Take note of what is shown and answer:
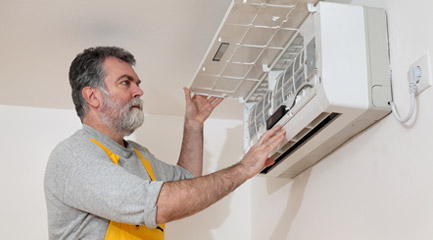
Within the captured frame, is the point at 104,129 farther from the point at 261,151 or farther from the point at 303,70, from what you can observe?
the point at 303,70

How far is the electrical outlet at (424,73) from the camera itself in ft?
4.73

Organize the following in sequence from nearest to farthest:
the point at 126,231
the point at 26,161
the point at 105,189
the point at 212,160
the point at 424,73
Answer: the point at 424,73 → the point at 105,189 → the point at 126,231 → the point at 26,161 → the point at 212,160

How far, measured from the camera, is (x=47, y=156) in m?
2.91

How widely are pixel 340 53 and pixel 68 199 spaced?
0.90 m

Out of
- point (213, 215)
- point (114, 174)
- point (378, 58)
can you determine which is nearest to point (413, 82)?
point (378, 58)

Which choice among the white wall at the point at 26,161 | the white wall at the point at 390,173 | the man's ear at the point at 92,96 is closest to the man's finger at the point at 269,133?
the white wall at the point at 390,173

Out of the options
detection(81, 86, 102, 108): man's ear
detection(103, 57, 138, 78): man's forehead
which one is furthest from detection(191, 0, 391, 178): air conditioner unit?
detection(81, 86, 102, 108): man's ear

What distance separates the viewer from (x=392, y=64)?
163 centimetres

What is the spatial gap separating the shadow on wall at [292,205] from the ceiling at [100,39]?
659 mm

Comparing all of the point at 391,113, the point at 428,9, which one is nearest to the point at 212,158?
the point at 391,113

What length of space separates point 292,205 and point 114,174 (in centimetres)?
101

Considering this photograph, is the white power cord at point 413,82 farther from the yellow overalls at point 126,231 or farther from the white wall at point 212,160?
the white wall at point 212,160

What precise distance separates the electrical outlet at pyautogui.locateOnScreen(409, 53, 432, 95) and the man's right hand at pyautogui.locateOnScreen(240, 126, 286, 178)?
1.73 feet

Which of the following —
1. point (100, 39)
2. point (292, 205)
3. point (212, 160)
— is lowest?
point (292, 205)
